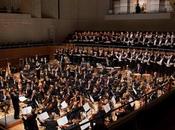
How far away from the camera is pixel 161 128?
Answer: 5.27m

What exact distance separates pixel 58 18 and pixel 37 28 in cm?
213

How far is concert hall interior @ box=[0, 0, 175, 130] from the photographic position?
20.3ft

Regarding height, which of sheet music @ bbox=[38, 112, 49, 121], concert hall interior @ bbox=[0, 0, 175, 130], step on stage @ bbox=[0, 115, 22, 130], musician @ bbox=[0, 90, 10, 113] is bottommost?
step on stage @ bbox=[0, 115, 22, 130]

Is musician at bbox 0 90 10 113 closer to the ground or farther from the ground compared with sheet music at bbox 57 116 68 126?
closer to the ground

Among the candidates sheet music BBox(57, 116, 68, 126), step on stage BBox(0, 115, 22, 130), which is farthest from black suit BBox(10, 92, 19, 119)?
sheet music BBox(57, 116, 68, 126)

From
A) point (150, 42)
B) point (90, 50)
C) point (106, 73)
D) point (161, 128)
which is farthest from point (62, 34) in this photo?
point (161, 128)

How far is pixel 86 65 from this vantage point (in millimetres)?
13281

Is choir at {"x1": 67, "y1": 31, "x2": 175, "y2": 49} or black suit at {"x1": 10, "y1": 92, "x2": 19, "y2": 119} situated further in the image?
choir at {"x1": 67, "y1": 31, "x2": 175, "y2": 49}

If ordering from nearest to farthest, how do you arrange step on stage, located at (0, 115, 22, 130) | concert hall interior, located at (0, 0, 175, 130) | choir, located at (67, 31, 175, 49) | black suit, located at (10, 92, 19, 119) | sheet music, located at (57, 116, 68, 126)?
sheet music, located at (57, 116, 68, 126), concert hall interior, located at (0, 0, 175, 130), step on stage, located at (0, 115, 22, 130), black suit, located at (10, 92, 19, 119), choir, located at (67, 31, 175, 49)

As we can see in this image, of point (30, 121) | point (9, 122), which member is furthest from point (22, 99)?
point (30, 121)

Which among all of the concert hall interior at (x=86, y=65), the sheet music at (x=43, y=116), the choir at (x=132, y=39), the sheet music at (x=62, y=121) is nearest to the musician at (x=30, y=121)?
the concert hall interior at (x=86, y=65)

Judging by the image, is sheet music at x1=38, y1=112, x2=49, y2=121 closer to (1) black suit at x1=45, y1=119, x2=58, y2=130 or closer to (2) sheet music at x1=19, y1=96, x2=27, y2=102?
(1) black suit at x1=45, y1=119, x2=58, y2=130

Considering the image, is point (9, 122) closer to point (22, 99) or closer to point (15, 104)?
point (15, 104)

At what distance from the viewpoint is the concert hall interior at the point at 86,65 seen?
6.20 m
